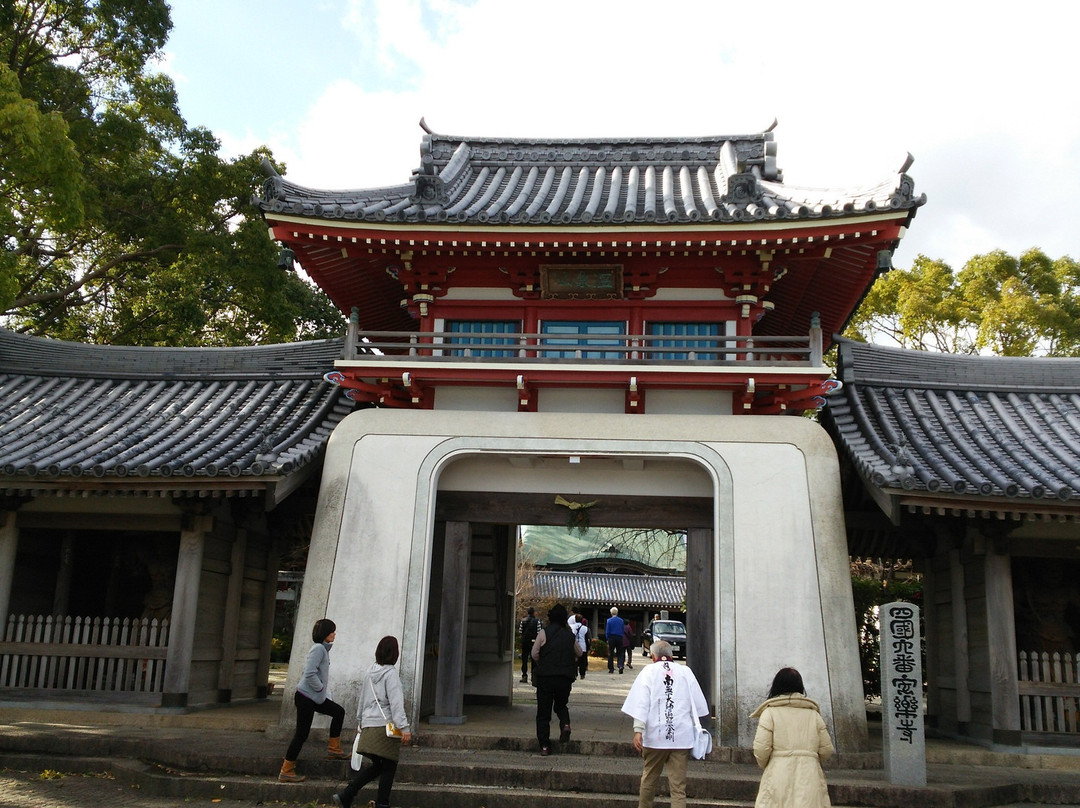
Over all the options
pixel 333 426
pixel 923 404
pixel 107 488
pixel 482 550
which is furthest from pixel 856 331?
pixel 107 488

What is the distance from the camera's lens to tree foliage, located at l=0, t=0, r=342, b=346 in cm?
1992

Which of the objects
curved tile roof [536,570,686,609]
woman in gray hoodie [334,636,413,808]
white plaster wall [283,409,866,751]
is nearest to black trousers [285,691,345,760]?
woman in gray hoodie [334,636,413,808]

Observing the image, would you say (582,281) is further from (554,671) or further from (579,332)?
(554,671)

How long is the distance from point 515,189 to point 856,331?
1872cm

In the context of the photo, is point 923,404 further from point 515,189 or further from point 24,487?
point 24,487

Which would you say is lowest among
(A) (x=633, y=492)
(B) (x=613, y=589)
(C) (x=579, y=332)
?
(B) (x=613, y=589)

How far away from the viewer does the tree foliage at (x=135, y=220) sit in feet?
65.4

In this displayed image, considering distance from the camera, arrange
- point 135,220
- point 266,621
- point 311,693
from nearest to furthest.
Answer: point 311,693
point 266,621
point 135,220

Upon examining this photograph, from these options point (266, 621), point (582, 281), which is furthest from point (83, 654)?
point (582, 281)

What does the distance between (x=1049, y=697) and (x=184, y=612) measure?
36.7 ft

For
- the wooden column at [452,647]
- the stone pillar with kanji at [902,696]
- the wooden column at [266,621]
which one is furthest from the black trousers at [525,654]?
the stone pillar with kanji at [902,696]

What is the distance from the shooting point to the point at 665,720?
721 centimetres

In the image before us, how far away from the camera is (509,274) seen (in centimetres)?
1262

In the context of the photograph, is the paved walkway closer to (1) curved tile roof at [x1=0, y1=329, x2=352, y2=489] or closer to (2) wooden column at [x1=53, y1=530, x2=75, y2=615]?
(2) wooden column at [x1=53, y1=530, x2=75, y2=615]
